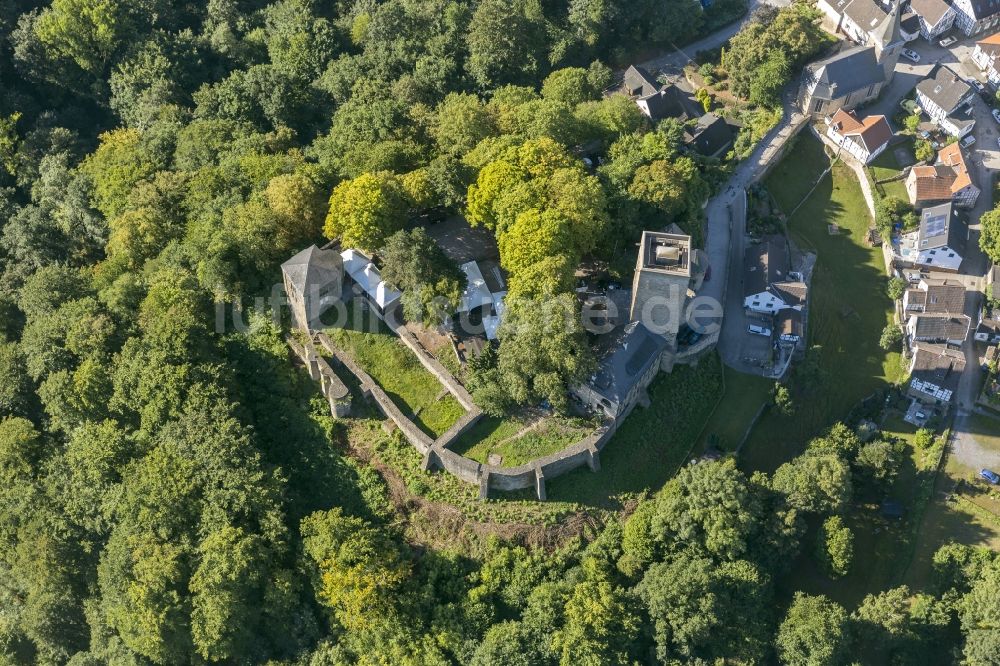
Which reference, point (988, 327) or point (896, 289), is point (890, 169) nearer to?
point (896, 289)

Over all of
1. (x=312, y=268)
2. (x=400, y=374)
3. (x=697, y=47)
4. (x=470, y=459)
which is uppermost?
(x=697, y=47)

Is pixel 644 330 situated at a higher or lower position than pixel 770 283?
lower

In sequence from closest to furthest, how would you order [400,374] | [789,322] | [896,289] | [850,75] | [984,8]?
[400,374] < [789,322] < [896,289] < [850,75] < [984,8]

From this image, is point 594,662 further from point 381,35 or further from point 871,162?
point 381,35

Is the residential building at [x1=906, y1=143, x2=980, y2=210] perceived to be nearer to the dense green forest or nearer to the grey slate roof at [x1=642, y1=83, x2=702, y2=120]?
the dense green forest

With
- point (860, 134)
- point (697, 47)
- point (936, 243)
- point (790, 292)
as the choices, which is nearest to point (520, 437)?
point (790, 292)

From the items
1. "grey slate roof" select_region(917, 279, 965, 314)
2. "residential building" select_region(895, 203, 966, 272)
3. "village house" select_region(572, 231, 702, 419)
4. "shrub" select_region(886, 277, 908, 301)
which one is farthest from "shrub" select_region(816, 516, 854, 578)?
"residential building" select_region(895, 203, 966, 272)
